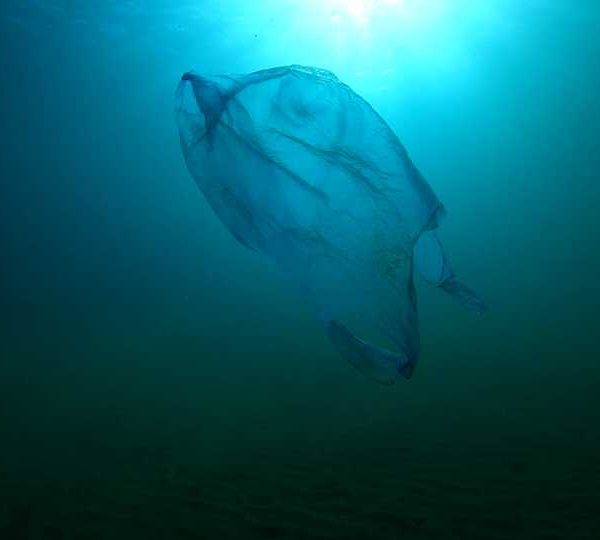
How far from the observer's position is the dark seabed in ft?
15.0

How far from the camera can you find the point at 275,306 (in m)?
20.2

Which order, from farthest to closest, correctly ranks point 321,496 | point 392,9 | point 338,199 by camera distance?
1. point 392,9
2. point 321,496
3. point 338,199

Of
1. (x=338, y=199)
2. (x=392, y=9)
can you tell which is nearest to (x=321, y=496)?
(x=338, y=199)

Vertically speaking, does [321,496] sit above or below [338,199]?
below

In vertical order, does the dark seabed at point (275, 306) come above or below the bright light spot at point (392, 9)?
below

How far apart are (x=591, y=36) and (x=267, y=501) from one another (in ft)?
56.9

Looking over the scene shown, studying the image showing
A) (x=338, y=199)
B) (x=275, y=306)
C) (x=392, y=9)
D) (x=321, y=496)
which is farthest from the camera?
(x=275, y=306)

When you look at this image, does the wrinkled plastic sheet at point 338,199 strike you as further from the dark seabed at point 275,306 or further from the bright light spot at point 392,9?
the bright light spot at point 392,9

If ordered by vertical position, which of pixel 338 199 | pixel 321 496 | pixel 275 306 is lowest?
pixel 321 496

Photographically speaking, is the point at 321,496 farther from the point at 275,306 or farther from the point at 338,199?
the point at 275,306

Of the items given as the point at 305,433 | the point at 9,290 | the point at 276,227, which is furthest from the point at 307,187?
the point at 9,290

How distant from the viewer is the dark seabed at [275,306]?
15.0 ft

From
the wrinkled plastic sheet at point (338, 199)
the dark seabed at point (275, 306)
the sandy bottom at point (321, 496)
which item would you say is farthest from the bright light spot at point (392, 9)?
the wrinkled plastic sheet at point (338, 199)

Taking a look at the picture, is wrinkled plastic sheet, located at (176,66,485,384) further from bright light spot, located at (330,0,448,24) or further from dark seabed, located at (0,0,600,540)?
bright light spot, located at (330,0,448,24)
